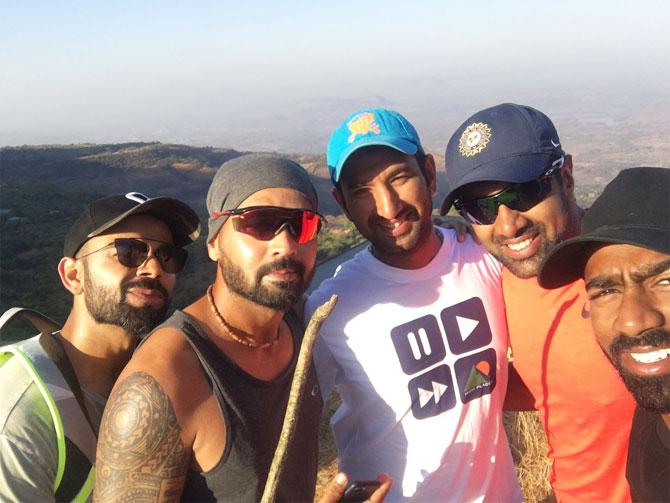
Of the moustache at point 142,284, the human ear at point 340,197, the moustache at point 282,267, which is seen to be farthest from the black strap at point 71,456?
the human ear at point 340,197

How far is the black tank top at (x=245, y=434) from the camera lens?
2.02 metres

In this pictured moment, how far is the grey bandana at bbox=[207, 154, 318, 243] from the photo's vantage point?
2.56m

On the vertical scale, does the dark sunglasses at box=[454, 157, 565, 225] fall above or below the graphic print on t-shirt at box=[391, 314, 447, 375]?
above

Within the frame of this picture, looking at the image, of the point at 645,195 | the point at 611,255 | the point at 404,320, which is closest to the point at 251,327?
the point at 404,320

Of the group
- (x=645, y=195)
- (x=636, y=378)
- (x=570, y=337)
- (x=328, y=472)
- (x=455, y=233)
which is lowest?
(x=328, y=472)

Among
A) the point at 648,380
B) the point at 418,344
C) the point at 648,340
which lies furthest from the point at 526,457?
the point at 648,340

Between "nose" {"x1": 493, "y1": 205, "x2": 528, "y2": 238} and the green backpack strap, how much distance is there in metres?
2.31

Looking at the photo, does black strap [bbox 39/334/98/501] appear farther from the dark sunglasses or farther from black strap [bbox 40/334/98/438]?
the dark sunglasses

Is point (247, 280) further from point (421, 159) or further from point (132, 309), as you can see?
point (421, 159)

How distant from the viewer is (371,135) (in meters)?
2.80

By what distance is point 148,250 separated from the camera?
117 inches

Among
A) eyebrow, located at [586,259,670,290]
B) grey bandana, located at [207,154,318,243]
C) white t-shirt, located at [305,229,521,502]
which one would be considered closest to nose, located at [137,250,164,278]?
grey bandana, located at [207,154,318,243]

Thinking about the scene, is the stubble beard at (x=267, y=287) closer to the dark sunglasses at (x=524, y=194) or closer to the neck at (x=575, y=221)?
the dark sunglasses at (x=524, y=194)

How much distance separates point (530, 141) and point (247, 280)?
5.57ft
